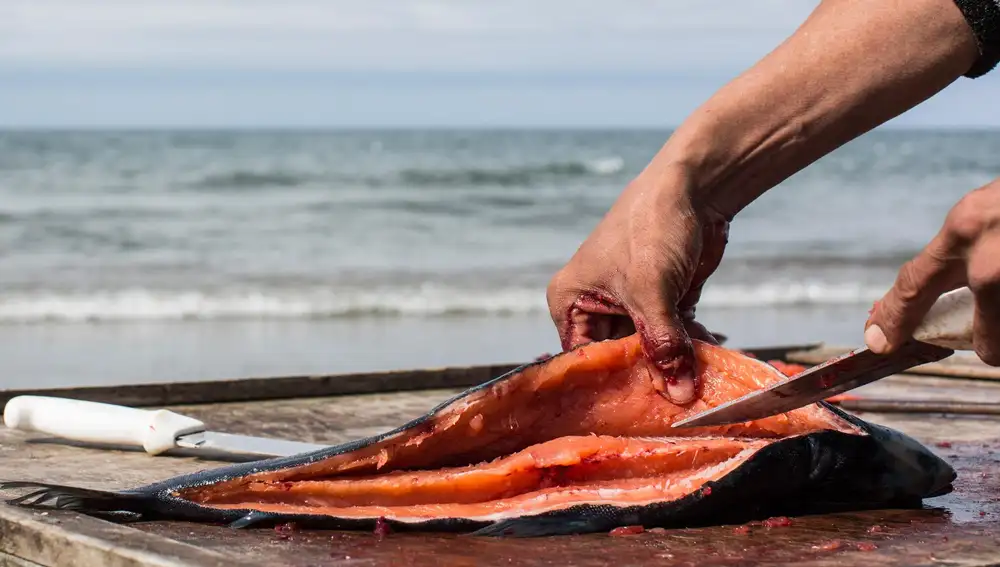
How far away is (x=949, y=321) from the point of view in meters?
2.41

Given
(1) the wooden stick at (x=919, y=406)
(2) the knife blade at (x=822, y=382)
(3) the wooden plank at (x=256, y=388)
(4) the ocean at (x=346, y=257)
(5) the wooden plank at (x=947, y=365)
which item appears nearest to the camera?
(2) the knife blade at (x=822, y=382)

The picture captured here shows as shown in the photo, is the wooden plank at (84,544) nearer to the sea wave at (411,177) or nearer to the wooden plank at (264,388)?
the wooden plank at (264,388)

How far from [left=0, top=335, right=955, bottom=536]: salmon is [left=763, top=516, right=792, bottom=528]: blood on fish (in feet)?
0.18

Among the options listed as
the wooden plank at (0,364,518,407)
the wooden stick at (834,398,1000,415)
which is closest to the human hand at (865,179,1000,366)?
→ the wooden stick at (834,398,1000,415)

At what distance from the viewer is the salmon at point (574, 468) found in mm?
3070

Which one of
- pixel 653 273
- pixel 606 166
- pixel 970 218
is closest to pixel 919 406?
pixel 653 273

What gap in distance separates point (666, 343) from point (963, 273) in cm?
122

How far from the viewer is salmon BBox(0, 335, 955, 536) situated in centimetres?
307

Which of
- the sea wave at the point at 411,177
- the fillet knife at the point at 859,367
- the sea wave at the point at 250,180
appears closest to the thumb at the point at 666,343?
the fillet knife at the point at 859,367

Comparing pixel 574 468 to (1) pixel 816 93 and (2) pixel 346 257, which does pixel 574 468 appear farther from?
(2) pixel 346 257

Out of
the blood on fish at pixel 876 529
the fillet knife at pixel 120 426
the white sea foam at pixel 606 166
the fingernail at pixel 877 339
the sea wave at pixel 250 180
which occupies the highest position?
the white sea foam at pixel 606 166

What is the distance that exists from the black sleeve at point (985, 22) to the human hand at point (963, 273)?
3.45ft

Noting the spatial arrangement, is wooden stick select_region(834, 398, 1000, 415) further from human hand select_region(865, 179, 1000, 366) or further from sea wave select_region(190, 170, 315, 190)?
sea wave select_region(190, 170, 315, 190)

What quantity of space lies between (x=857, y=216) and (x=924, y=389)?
26.0 metres
